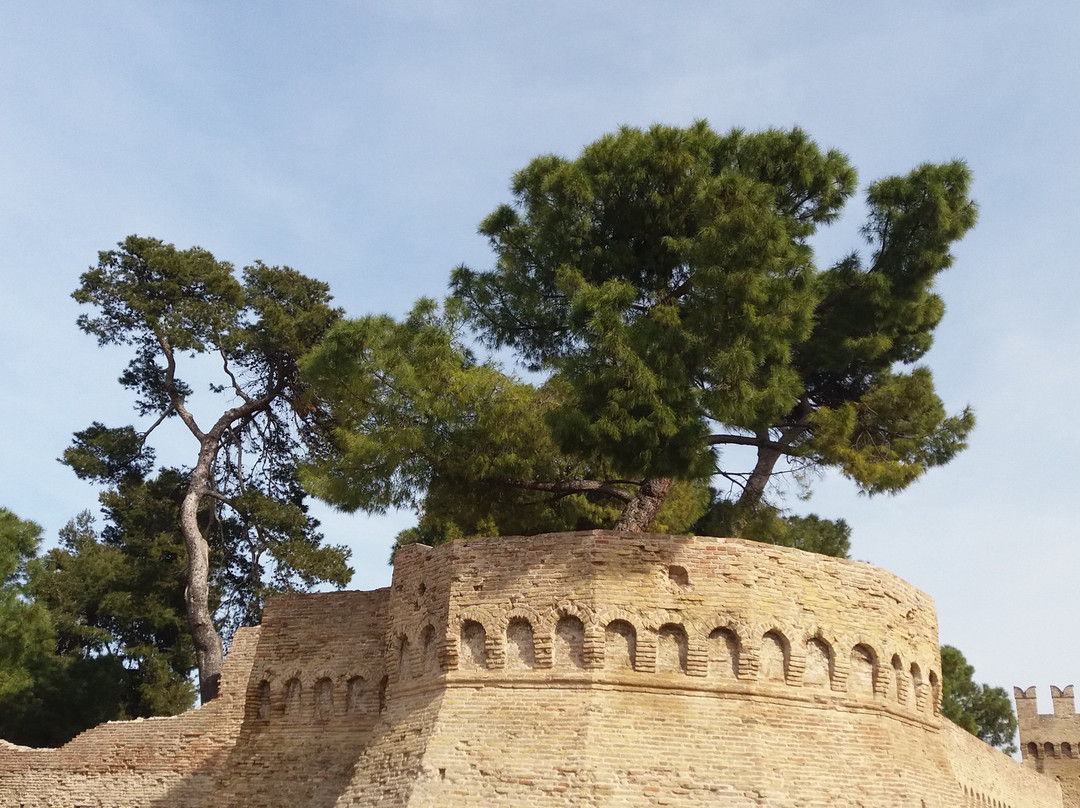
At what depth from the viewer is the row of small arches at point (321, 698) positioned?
1554cm

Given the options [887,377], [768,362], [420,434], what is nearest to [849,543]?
[887,377]

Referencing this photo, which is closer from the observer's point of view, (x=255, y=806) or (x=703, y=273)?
(x=703, y=273)

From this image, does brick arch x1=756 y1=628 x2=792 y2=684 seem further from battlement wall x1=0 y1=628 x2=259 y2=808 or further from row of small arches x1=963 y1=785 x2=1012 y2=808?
battlement wall x1=0 y1=628 x2=259 y2=808

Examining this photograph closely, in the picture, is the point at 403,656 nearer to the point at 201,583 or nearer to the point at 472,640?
the point at 472,640

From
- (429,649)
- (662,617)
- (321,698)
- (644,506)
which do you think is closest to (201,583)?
(321,698)

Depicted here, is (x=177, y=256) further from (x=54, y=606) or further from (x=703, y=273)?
(x=703, y=273)

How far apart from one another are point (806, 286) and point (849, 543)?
34.2 feet

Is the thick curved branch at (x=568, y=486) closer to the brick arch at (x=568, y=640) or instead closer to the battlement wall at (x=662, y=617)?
the battlement wall at (x=662, y=617)

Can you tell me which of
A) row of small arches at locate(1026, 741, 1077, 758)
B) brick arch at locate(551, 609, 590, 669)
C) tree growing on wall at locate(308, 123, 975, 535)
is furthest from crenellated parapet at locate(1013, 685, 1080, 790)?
brick arch at locate(551, 609, 590, 669)

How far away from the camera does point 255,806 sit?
52.6 feet

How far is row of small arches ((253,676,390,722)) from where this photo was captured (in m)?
15.5

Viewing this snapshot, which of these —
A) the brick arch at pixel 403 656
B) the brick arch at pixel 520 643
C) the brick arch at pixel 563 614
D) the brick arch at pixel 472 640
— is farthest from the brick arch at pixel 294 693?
the brick arch at pixel 563 614

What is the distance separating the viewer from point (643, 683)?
42.5ft

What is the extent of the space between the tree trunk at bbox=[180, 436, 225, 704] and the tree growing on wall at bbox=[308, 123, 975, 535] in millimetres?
9708
